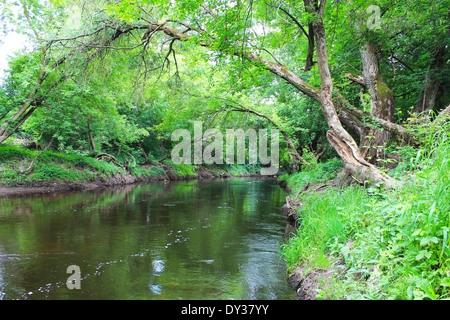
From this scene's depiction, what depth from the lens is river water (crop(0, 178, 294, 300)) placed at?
3.51m

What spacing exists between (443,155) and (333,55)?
275 inches

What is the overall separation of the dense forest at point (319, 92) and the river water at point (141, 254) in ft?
2.97

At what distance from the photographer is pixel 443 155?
2.82 m

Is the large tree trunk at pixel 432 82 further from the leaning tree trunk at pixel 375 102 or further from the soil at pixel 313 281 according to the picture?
the soil at pixel 313 281

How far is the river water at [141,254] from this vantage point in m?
3.51

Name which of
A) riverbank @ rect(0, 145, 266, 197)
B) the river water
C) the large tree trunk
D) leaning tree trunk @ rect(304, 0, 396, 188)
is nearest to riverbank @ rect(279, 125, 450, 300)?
the river water

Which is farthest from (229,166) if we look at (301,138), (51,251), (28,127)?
(51,251)

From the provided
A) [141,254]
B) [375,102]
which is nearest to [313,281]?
[141,254]

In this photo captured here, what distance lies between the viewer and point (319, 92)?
7.00 meters

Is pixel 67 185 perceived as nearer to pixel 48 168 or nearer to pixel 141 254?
pixel 48 168

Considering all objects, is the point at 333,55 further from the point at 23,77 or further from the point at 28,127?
the point at 28,127

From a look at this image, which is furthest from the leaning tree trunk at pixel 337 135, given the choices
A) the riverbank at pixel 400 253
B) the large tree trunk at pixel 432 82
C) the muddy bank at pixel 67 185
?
the muddy bank at pixel 67 185

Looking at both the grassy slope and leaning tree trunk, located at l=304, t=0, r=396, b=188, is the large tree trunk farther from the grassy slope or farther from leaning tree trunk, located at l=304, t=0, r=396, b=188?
the grassy slope
